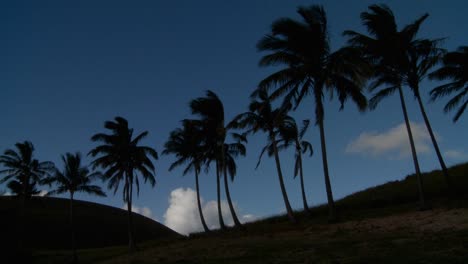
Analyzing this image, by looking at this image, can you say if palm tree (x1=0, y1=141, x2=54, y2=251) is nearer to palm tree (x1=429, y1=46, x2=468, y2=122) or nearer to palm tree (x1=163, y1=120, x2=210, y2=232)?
palm tree (x1=163, y1=120, x2=210, y2=232)

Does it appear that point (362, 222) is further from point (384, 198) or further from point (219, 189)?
point (219, 189)

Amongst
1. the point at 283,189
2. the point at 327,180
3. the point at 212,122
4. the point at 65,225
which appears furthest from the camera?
the point at 65,225

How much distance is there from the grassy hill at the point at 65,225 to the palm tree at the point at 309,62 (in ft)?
94.5

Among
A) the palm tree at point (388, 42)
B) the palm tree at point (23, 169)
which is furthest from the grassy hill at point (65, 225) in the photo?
the palm tree at point (388, 42)

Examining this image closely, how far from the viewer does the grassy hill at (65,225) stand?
44094 mm

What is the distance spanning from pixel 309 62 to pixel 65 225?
43329 millimetres

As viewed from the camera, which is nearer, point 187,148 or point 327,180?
point 327,180

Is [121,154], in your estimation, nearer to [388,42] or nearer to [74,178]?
[74,178]

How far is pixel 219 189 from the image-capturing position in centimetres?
3012

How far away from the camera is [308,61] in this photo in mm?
21688

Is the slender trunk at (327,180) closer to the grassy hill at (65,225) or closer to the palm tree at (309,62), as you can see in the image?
the palm tree at (309,62)

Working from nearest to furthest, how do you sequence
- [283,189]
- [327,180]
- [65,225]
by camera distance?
[327,180], [283,189], [65,225]

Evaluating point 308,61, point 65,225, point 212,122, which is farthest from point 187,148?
point 65,225

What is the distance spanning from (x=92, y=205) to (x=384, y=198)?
50.4 meters
